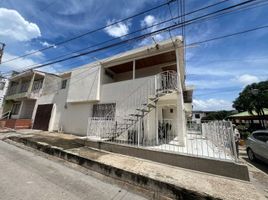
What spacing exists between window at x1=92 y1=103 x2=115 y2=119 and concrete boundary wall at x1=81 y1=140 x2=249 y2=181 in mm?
3814

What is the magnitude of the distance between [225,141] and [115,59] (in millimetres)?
8544

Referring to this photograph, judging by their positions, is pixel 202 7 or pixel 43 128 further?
pixel 43 128

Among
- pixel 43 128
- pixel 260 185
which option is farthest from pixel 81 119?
pixel 260 185

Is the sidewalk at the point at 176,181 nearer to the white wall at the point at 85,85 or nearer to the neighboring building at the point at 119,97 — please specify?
the neighboring building at the point at 119,97

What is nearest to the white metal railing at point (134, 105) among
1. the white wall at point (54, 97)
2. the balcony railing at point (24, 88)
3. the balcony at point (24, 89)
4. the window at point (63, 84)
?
the white wall at point (54, 97)

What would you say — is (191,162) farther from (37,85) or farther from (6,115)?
(6,115)

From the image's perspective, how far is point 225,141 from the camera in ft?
16.7

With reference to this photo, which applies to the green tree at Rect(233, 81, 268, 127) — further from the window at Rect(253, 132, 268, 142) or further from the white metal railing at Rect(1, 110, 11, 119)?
the white metal railing at Rect(1, 110, 11, 119)

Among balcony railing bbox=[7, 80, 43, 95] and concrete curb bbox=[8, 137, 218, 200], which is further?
balcony railing bbox=[7, 80, 43, 95]

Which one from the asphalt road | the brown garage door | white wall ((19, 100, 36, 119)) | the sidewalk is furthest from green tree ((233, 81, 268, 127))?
white wall ((19, 100, 36, 119))

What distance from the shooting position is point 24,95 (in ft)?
53.3

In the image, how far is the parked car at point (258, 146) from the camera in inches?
231

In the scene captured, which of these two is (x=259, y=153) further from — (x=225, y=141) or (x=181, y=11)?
(x=181, y=11)

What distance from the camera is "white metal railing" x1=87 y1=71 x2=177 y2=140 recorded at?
24.3 feet
